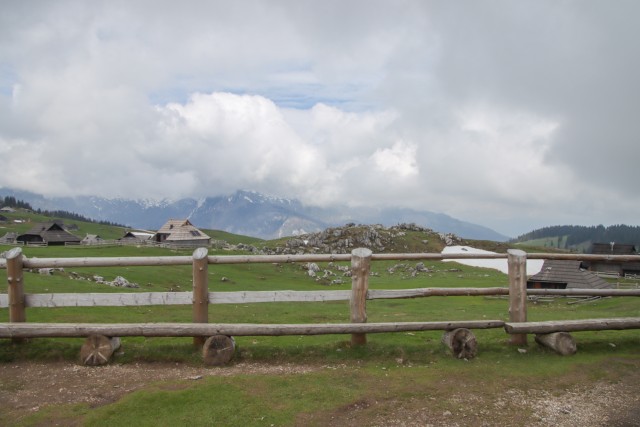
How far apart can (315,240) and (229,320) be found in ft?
254

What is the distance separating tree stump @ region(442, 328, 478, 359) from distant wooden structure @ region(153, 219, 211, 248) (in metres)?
82.9

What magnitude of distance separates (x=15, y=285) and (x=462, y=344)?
10.1 metres

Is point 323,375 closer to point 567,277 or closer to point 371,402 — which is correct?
point 371,402

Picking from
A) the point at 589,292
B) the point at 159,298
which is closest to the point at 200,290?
the point at 159,298

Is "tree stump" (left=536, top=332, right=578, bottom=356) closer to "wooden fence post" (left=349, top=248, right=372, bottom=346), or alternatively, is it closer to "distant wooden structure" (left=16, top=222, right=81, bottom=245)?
"wooden fence post" (left=349, top=248, right=372, bottom=346)

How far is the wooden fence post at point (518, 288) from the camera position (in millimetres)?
10805

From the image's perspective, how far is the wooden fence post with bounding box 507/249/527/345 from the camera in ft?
35.4

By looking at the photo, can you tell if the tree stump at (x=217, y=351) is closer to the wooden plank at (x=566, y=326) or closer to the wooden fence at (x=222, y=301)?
the wooden fence at (x=222, y=301)

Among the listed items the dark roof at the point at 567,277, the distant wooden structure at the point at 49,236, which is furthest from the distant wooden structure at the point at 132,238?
the dark roof at the point at 567,277

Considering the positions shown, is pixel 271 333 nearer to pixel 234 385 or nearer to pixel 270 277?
pixel 234 385

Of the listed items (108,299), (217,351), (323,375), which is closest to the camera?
(323,375)

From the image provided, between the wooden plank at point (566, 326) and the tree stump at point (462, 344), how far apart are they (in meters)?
1.00

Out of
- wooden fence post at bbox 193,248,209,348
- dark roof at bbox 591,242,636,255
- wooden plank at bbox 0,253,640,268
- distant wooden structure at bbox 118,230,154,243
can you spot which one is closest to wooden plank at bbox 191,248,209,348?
wooden fence post at bbox 193,248,209,348

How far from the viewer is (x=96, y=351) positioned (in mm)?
9891
